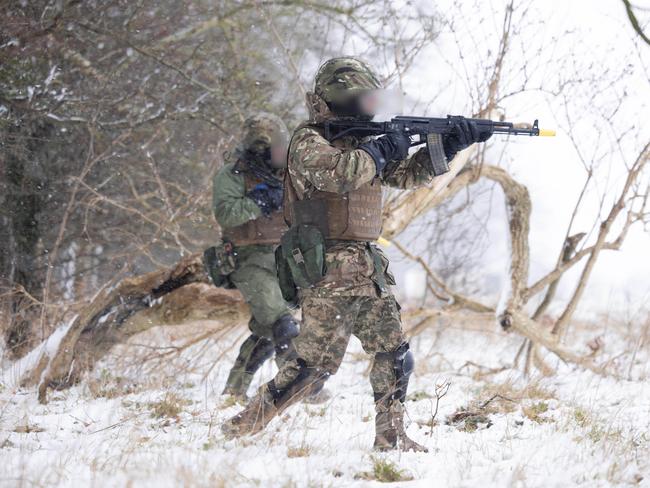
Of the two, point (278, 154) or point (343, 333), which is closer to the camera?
point (343, 333)

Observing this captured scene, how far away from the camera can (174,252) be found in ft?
31.9

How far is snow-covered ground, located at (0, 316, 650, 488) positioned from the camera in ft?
7.20

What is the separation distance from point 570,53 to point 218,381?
14.0 ft

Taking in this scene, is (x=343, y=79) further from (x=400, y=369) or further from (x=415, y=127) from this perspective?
(x=400, y=369)

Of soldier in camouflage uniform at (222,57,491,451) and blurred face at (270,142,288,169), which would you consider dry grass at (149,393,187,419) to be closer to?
soldier in camouflage uniform at (222,57,491,451)

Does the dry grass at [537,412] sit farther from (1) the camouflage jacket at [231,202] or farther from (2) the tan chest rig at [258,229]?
(1) the camouflage jacket at [231,202]

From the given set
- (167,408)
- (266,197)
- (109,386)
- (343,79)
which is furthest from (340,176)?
(109,386)

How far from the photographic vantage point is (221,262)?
4.35 metres

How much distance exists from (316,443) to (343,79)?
167 cm

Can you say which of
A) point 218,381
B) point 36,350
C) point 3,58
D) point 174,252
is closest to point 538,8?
point 218,381

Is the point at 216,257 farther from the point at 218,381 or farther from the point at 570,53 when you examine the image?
the point at 570,53

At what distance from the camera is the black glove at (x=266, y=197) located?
4191 millimetres

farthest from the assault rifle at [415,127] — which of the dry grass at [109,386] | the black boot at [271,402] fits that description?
the dry grass at [109,386]

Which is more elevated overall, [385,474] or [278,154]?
[278,154]
